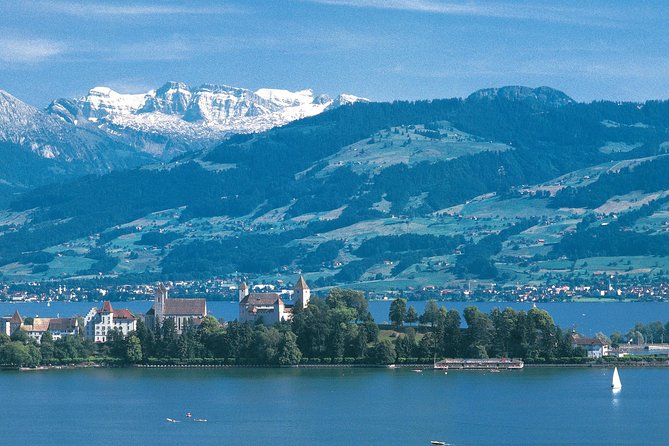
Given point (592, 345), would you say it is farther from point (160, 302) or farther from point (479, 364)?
point (160, 302)

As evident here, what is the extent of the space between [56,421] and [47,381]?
81.6ft

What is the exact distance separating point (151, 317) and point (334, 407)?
47446 millimetres

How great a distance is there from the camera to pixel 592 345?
136 m

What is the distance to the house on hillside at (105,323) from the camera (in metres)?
147

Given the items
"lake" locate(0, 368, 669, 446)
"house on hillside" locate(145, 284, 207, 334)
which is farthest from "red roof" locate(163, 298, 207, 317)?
"lake" locate(0, 368, 669, 446)

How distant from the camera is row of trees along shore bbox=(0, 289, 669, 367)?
132 metres

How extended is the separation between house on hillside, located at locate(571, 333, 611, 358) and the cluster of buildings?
24550mm

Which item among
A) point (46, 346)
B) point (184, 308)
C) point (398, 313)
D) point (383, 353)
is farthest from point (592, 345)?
point (46, 346)

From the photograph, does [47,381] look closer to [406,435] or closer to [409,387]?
[409,387]

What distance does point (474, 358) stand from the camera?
13162 centimetres

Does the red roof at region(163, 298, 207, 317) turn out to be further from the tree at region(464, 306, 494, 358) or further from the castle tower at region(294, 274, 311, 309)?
the tree at region(464, 306, 494, 358)

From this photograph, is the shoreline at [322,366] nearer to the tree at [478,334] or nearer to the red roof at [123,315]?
the tree at [478,334]

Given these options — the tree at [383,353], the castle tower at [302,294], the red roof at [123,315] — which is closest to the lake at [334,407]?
the tree at [383,353]

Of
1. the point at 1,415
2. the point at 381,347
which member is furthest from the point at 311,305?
the point at 1,415
